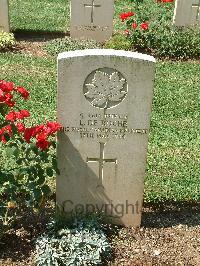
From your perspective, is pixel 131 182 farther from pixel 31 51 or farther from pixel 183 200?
pixel 31 51

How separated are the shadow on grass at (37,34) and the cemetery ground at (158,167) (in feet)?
0.41

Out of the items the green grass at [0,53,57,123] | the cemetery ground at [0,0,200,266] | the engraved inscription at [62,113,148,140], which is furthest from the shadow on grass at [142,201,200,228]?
the green grass at [0,53,57,123]

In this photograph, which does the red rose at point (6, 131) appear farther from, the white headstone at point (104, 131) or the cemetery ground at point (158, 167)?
the cemetery ground at point (158, 167)

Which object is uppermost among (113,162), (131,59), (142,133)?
(131,59)

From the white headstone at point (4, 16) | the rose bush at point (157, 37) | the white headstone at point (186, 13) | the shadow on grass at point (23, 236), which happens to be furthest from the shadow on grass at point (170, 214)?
the white headstone at point (4, 16)

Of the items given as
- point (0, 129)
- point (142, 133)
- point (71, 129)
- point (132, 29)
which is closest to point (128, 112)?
point (142, 133)

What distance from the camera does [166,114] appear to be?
7.05m

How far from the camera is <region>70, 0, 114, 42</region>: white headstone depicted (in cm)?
1011

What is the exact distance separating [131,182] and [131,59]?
121 centimetres

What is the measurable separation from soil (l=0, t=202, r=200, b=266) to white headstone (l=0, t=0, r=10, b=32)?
674 centimetres

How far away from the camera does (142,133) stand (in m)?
4.06

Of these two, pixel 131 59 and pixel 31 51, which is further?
pixel 31 51

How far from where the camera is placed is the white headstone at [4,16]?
10141mm

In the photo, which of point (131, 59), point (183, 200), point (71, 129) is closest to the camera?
point (131, 59)
